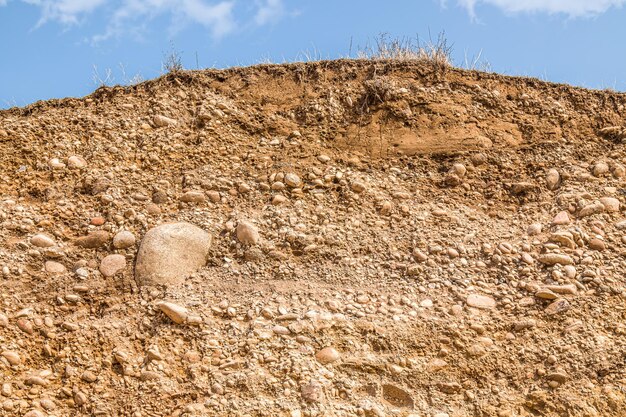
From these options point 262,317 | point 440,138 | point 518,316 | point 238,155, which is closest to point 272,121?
point 238,155

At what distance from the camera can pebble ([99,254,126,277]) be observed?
16.2ft

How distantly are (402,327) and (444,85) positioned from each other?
2886mm

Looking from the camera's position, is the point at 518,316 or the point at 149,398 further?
the point at 518,316


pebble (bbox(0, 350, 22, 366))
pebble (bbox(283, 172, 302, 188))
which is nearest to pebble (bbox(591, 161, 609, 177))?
pebble (bbox(283, 172, 302, 188))

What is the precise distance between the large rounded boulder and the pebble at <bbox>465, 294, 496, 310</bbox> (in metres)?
2.04

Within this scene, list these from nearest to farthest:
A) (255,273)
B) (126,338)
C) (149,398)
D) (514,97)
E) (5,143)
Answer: (149,398) → (126,338) → (255,273) → (5,143) → (514,97)

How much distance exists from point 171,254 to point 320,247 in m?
1.16

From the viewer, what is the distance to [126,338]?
4.45 meters

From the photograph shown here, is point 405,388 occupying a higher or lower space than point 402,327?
lower

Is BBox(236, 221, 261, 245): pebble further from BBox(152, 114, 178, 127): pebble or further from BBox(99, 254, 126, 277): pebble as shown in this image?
BBox(152, 114, 178, 127): pebble

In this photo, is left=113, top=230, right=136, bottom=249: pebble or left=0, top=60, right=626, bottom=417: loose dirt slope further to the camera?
left=113, top=230, right=136, bottom=249: pebble

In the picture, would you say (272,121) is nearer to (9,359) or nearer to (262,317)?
(262,317)

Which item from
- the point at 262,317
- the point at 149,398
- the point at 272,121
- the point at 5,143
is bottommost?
the point at 149,398

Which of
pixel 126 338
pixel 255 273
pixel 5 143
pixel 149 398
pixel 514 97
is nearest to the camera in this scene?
pixel 149 398
